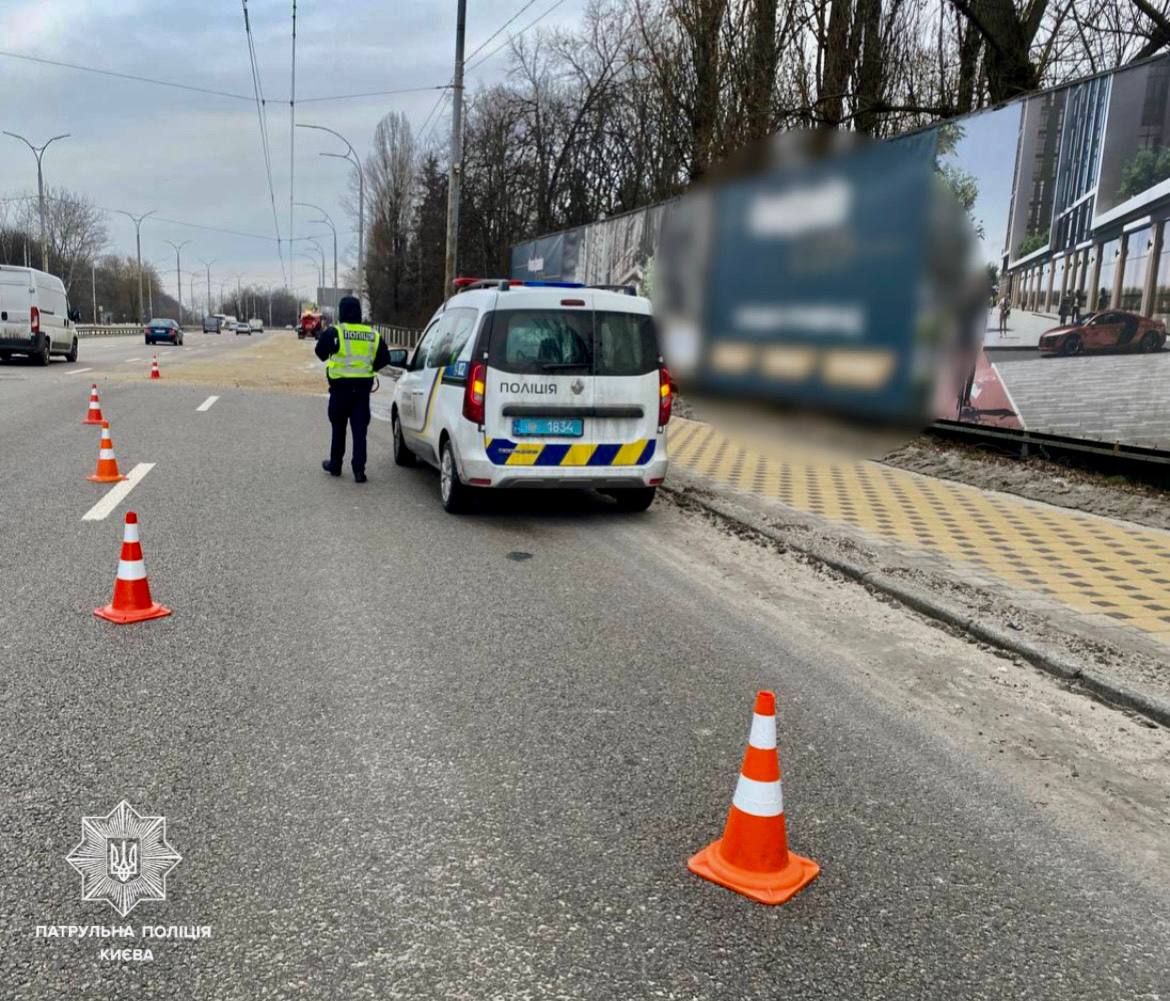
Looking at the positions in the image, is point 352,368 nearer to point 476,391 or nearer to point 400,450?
point 400,450

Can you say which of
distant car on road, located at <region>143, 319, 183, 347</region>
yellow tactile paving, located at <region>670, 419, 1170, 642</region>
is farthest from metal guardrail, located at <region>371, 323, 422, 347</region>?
yellow tactile paving, located at <region>670, 419, 1170, 642</region>

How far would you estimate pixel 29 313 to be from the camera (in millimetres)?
23438

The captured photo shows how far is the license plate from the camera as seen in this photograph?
766 cm

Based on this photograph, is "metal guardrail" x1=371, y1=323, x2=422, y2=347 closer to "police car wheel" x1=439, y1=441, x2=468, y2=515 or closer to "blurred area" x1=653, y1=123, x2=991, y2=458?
"police car wheel" x1=439, y1=441, x2=468, y2=515

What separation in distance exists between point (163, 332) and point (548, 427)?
155ft

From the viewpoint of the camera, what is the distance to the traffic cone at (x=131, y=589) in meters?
5.23

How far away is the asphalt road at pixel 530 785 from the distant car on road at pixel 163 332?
4683 centimetres

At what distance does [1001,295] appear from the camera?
42.7 inches

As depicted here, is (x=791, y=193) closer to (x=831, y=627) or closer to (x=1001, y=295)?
(x=1001, y=295)

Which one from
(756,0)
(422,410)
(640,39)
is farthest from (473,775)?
(422,410)

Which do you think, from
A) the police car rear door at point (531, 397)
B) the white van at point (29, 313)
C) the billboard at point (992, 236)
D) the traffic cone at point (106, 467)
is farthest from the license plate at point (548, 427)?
the white van at point (29, 313)

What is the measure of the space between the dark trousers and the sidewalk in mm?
3209

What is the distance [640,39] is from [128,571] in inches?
163

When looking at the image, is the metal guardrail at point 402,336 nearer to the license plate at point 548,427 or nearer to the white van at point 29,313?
the white van at point 29,313
